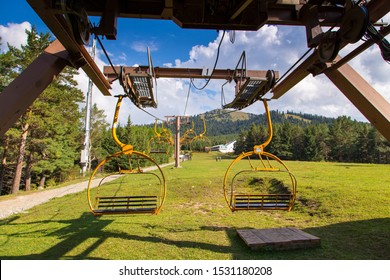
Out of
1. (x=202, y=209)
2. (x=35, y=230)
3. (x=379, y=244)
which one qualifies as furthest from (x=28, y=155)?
(x=379, y=244)

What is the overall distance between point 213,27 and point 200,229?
6038 millimetres

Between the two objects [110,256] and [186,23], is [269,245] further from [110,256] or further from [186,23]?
[186,23]

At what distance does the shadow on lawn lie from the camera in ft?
18.7

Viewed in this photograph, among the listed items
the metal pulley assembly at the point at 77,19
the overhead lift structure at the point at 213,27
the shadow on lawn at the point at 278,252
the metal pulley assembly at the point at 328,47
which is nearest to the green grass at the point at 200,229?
the shadow on lawn at the point at 278,252

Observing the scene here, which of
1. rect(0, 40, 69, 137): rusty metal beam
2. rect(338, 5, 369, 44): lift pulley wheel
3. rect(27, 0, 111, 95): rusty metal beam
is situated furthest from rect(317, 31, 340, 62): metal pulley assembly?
rect(0, 40, 69, 137): rusty metal beam

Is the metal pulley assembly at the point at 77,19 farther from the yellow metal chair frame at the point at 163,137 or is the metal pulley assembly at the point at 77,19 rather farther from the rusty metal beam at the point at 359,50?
the yellow metal chair frame at the point at 163,137

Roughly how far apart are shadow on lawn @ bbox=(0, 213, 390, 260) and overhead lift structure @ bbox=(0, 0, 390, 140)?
330cm

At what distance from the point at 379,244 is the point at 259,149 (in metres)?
3.83

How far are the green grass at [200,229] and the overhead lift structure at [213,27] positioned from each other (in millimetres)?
3689

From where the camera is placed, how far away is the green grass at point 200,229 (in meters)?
5.98

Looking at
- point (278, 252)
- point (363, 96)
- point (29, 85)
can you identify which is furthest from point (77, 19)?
point (278, 252)

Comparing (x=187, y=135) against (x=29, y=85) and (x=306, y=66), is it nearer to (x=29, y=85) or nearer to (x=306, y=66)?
(x=306, y=66)

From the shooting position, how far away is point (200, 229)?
8.12 meters

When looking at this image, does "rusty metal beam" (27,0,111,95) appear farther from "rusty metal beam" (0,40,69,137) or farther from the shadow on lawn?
the shadow on lawn
